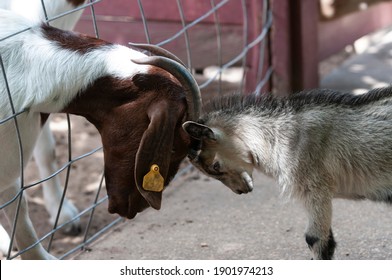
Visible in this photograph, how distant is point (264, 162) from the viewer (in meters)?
3.51

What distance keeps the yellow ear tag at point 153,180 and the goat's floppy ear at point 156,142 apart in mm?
12

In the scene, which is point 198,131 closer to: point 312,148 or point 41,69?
point 312,148

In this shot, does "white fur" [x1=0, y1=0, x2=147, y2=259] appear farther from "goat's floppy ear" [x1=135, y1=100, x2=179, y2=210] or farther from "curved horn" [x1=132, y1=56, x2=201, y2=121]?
"goat's floppy ear" [x1=135, y1=100, x2=179, y2=210]

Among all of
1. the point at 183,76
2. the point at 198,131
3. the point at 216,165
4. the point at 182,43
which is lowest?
the point at 182,43

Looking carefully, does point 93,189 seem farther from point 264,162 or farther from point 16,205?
point 264,162

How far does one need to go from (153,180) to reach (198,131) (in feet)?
0.83

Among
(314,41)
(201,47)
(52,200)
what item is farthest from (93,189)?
(314,41)

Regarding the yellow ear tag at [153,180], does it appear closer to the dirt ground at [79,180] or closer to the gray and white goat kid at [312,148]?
the gray and white goat kid at [312,148]

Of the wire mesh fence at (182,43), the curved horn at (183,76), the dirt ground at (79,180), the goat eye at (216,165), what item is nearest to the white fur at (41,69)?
the curved horn at (183,76)

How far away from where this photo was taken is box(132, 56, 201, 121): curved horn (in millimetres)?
3176

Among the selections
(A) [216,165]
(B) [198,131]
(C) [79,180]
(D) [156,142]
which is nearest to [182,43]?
(C) [79,180]

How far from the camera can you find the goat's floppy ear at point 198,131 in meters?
3.21

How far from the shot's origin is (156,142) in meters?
3.16

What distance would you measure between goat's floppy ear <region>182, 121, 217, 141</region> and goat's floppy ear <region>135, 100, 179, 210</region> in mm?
54
